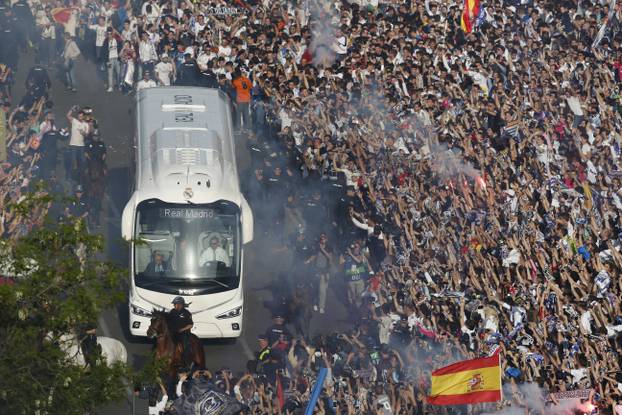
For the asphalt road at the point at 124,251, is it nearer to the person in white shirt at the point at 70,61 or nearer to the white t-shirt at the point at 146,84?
the person in white shirt at the point at 70,61

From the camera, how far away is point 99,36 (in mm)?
33219

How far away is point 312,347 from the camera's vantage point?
869 inches

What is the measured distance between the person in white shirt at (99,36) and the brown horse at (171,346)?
12.9 metres

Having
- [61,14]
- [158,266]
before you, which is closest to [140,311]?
[158,266]

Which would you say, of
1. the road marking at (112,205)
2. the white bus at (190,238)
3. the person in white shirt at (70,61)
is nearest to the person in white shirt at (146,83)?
the person in white shirt at (70,61)

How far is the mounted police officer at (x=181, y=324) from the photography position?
21.7 meters

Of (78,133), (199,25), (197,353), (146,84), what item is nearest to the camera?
(197,353)

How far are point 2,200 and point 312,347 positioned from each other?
657 centimetres

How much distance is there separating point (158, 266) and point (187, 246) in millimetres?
569

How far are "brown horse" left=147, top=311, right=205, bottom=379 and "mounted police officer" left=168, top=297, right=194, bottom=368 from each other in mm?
57

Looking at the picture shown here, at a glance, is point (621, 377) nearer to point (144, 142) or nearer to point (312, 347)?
point (312, 347)

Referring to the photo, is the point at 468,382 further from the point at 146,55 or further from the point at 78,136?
the point at 146,55

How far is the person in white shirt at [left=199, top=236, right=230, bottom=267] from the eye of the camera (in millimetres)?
22719

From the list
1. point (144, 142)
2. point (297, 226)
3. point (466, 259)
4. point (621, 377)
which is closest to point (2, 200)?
point (144, 142)
